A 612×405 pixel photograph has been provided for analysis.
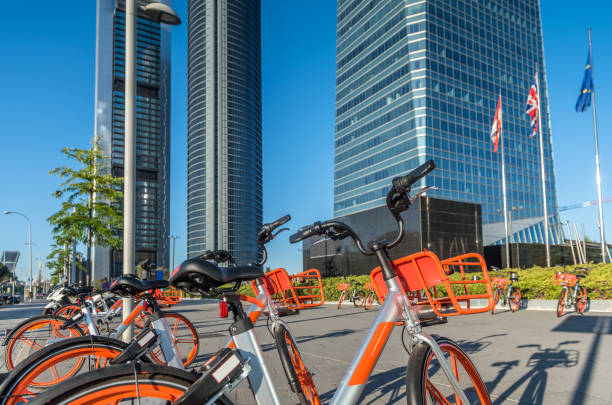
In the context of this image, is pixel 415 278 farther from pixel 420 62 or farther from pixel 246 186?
pixel 246 186

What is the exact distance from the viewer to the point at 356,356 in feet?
6.66

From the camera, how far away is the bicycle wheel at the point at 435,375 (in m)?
1.89

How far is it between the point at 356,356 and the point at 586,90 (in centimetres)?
2617

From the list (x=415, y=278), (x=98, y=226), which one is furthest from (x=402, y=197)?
(x=98, y=226)

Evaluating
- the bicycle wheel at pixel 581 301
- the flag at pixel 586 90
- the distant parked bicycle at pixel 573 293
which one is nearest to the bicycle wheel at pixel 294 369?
the distant parked bicycle at pixel 573 293

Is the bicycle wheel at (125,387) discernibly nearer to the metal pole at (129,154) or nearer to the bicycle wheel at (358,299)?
the metal pole at (129,154)

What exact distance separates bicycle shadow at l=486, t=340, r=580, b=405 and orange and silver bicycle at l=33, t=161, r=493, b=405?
6.33 ft

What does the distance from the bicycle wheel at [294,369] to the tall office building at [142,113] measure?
96.4m

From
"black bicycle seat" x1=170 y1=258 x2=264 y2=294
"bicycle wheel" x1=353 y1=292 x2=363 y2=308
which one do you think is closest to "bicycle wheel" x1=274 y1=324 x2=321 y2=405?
"black bicycle seat" x1=170 y1=258 x2=264 y2=294

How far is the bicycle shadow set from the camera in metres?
3.90

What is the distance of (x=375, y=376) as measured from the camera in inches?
188

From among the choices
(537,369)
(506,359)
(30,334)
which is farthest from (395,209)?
(30,334)

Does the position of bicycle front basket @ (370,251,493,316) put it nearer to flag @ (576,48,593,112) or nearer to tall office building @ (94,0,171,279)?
flag @ (576,48,593,112)

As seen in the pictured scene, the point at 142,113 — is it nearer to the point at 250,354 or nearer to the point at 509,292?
the point at 509,292
